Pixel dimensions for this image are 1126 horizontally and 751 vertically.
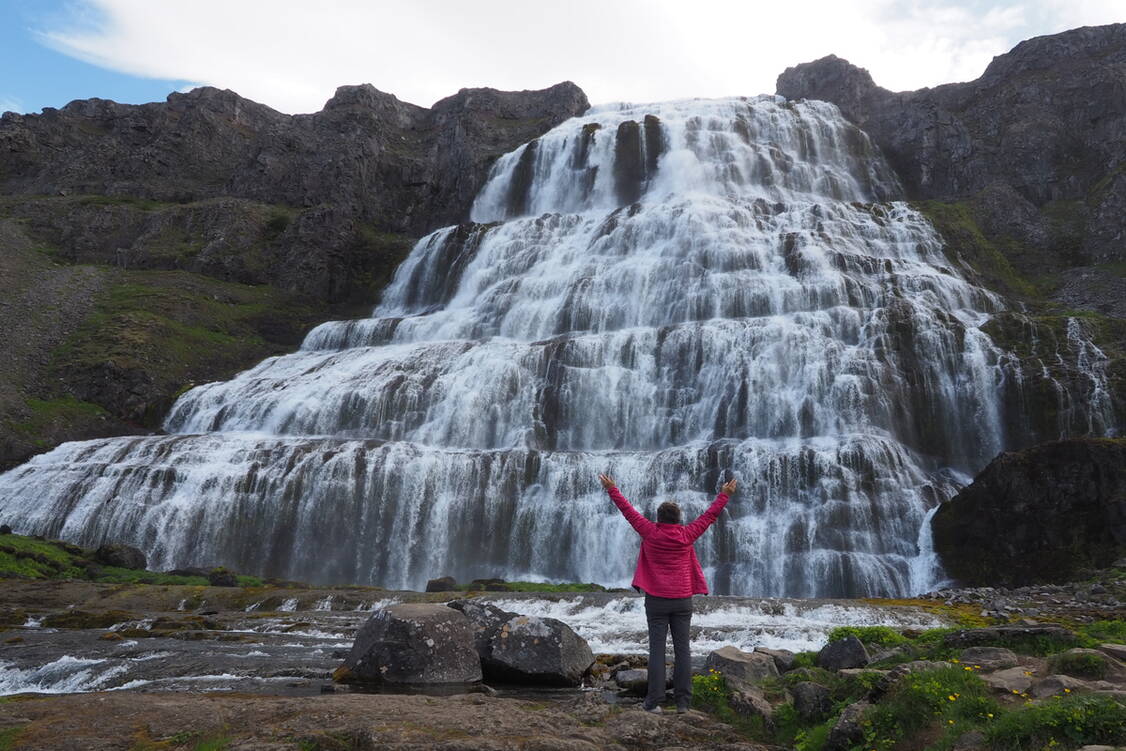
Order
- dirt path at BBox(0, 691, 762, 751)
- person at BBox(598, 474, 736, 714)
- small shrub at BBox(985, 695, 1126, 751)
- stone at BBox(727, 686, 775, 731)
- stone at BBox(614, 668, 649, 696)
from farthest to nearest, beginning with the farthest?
1. stone at BBox(614, 668, 649, 696)
2. person at BBox(598, 474, 736, 714)
3. stone at BBox(727, 686, 775, 731)
4. dirt path at BBox(0, 691, 762, 751)
5. small shrub at BBox(985, 695, 1126, 751)

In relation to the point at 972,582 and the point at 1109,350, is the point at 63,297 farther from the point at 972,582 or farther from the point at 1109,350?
the point at 1109,350

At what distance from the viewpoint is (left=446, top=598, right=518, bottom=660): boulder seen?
446 inches

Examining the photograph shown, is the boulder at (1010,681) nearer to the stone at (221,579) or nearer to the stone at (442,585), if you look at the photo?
the stone at (442,585)

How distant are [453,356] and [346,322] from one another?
15759mm

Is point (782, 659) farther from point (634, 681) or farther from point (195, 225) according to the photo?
point (195, 225)

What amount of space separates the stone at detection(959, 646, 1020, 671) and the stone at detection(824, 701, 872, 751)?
2162 mm

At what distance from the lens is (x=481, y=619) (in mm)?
11828

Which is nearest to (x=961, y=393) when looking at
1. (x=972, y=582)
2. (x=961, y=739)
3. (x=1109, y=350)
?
(x=1109, y=350)

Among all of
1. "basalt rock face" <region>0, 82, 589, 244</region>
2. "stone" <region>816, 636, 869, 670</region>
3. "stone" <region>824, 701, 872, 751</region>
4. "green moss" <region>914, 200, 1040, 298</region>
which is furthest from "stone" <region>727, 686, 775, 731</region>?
"basalt rock face" <region>0, 82, 589, 244</region>

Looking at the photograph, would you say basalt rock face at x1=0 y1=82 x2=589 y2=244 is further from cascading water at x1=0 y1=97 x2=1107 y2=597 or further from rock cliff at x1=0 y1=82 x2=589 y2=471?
cascading water at x1=0 y1=97 x2=1107 y2=597

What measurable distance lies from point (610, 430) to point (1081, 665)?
29.9 m

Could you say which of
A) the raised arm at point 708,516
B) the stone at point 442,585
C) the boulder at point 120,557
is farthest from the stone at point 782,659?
the boulder at point 120,557

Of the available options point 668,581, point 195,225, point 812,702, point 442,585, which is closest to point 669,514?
point 668,581

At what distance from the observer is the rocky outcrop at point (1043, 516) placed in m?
23.4
